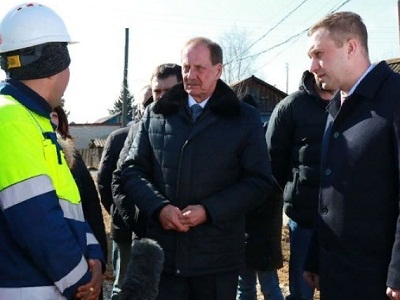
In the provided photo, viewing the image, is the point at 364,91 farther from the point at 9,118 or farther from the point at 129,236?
the point at 129,236

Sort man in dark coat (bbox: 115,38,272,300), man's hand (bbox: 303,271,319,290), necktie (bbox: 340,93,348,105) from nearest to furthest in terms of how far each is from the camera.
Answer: necktie (bbox: 340,93,348,105), man's hand (bbox: 303,271,319,290), man in dark coat (bbox: 115,38,272,300)

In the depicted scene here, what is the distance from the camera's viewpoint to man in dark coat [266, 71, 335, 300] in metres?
3.96

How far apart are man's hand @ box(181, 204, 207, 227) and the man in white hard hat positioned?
31.7 inches

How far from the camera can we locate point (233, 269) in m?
3.39

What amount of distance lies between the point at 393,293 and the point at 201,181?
130 cm

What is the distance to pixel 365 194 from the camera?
2.68 meters

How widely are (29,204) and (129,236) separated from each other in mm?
2467

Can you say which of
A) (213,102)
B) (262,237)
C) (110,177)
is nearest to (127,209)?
(110,177)

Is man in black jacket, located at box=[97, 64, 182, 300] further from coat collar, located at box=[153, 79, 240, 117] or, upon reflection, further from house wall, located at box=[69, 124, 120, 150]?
house wall, located at box=[69, 124, 120, 150]

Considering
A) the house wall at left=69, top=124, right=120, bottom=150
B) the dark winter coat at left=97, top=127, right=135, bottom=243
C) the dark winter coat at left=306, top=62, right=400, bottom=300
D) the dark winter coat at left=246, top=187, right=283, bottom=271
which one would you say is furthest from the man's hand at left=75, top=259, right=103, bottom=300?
the house wall at left=69, top=124, right=120, bottom=150

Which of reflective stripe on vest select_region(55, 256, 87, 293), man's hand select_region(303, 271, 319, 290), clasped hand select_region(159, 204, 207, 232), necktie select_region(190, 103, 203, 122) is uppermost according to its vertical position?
necktie select_region(190, 103, 203, 122)

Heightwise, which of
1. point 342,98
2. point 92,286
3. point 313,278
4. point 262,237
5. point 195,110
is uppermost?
point 342,98

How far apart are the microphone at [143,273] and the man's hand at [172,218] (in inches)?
22.3

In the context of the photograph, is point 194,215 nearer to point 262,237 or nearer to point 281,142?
point 281,142
